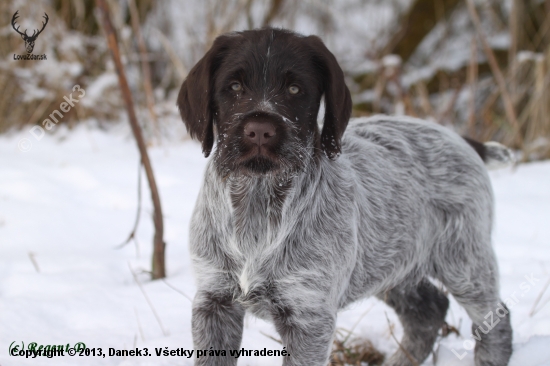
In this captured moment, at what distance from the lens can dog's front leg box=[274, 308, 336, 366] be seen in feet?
9.71

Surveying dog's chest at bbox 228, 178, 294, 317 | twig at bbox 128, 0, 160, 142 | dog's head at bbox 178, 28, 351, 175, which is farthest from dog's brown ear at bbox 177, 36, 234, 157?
twig at bbox 128, 0, 160, 142

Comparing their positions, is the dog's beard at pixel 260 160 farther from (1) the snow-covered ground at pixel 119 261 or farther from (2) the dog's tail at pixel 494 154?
(2) the dog's tail at pixel 494 154

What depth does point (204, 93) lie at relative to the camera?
3119 mm

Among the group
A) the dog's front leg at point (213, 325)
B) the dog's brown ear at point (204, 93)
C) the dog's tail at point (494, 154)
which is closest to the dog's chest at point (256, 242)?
the dog's front leg at point (213, 325)

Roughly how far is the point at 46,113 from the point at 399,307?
26.2ft

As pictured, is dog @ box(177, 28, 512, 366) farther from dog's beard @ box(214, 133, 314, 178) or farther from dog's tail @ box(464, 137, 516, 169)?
dog's tail @ box(464, 137, 516, 169)

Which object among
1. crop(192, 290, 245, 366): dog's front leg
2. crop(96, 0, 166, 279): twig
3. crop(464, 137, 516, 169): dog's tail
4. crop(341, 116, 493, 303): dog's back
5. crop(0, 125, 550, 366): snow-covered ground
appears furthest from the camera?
crop(96, 0, 166, 279): twig

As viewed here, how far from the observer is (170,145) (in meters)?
9.73

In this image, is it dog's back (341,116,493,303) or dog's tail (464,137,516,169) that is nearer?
dog's back (341,116,493,303)

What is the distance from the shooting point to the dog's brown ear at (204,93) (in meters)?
3.12

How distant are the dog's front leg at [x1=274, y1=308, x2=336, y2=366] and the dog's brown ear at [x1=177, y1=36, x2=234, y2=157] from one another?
1.06 m

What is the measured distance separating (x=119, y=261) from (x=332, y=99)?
11.0 feet

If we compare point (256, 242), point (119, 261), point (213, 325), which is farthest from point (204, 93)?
point (119, 261)

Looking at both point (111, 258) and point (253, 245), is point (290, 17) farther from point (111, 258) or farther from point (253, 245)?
point (253, 245)
